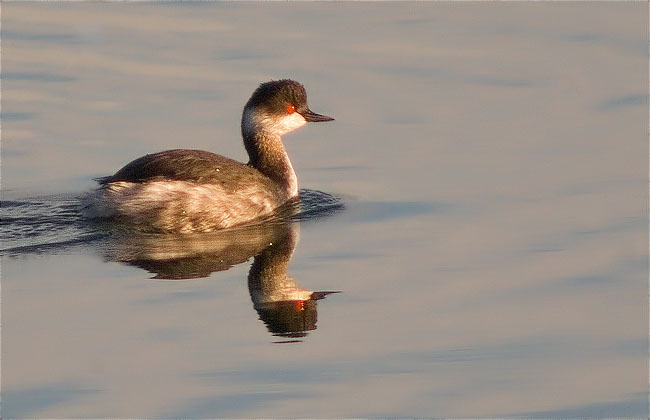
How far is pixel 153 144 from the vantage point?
43.3 ft

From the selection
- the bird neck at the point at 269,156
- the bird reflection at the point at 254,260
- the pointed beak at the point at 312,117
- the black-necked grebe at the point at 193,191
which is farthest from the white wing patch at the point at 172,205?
the pointed beak at the point at 312,117

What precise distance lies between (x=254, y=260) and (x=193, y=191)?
126 centimetres

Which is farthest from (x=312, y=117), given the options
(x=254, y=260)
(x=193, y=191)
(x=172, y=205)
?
(x=254, y=260)

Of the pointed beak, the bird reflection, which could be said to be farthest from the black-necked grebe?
the pointed beak

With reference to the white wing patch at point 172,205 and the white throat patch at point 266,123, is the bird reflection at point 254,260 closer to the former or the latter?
the white wing patch at point 172,205

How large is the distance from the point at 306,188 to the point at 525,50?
4.38 m

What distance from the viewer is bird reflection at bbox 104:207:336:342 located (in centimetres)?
919

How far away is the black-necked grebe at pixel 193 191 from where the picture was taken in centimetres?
1121

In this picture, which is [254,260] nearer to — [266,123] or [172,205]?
[172,205]

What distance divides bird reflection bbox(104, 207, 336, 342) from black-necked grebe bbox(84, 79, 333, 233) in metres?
0.16

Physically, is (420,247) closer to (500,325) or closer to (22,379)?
(500,325)

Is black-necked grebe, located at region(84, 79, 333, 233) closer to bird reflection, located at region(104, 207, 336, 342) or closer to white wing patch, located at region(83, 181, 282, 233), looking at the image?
white wing patch, located at region(83, 181, 282, 233)

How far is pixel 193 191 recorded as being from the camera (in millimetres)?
11422

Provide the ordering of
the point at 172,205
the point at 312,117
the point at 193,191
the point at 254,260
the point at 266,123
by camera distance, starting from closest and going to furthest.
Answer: the point at 254,260
the point at 172,205
the point at 193,191
the point at 266,123
the point at 312,117
